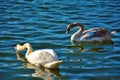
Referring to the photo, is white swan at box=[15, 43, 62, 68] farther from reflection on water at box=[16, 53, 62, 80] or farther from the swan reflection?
the swan reflection

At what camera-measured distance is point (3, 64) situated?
46.2 feet

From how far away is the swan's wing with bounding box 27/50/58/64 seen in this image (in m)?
13.5

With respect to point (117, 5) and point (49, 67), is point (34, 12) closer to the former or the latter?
point (117, 5)

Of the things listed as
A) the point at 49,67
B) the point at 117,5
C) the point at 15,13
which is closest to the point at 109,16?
the point at 117,5

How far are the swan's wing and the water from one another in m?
0.25

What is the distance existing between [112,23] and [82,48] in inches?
133

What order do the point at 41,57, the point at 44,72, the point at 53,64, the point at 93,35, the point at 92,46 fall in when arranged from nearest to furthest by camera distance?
the point at 53,64
the point at 44,72
the point at 41,57
the point at 92,46
the point at 93,35

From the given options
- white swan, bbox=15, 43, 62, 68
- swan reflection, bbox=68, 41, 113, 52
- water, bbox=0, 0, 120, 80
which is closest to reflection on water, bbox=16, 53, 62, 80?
water, bbox=0, 0, 120, 80

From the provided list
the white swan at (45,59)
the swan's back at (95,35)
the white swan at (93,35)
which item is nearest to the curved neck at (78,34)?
the white swan at (93,35)

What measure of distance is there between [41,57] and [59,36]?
3.84 m

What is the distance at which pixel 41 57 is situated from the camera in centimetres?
1367

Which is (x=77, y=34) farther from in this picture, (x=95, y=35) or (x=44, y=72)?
(x=44, y=72)

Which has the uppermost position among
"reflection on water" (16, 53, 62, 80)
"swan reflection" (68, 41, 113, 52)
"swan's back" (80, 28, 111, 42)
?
"swan's back" (80, 28, 111, 42)

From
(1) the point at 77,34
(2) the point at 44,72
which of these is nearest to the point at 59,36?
(1) the point at 77,34
